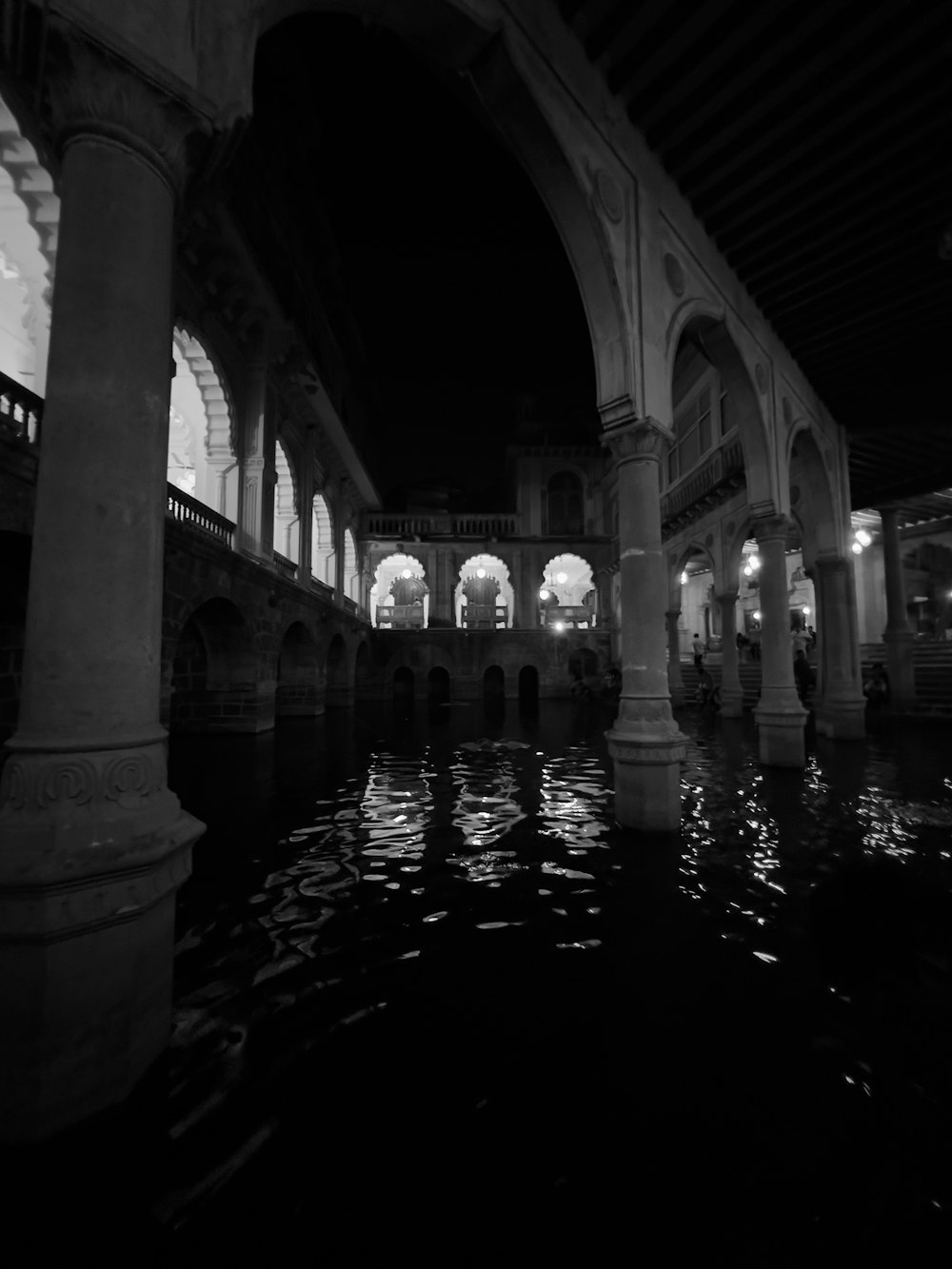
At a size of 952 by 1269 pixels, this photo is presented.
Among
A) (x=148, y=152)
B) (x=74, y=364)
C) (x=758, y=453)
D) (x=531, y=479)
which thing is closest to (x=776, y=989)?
(x=74, y=364)

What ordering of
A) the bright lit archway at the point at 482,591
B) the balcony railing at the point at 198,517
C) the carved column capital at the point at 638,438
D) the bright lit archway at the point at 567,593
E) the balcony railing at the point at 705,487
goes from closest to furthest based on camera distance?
the carved column capital at the point at 638,438 < the balcony railing at the point at 198,517 < the balcony railing at the point at 705,487 < the bright lit archway at the point at 567,593 < the bright lit archway at the point at 482,591

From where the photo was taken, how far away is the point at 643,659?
4918 millimetres

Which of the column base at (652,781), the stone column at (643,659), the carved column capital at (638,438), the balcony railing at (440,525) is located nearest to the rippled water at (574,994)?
the column base at (652,781)

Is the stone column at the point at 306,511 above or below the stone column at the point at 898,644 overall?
above

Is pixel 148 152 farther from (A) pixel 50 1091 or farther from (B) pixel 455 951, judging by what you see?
(B) pixel 455 951

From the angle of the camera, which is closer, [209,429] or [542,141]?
[542,141]

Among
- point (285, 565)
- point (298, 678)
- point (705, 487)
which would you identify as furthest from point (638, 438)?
point (705, 487)

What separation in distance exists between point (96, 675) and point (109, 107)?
211 centimetres

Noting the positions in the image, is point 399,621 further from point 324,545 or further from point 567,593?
point 567,593

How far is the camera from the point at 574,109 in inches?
185

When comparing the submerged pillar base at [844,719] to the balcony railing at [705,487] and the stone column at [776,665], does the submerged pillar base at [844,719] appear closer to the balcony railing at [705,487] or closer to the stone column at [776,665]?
the stone column at [776,665]

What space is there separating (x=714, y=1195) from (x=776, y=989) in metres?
1.16

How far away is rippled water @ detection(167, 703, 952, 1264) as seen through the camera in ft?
5.44

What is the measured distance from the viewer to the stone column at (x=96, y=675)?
168 cm
